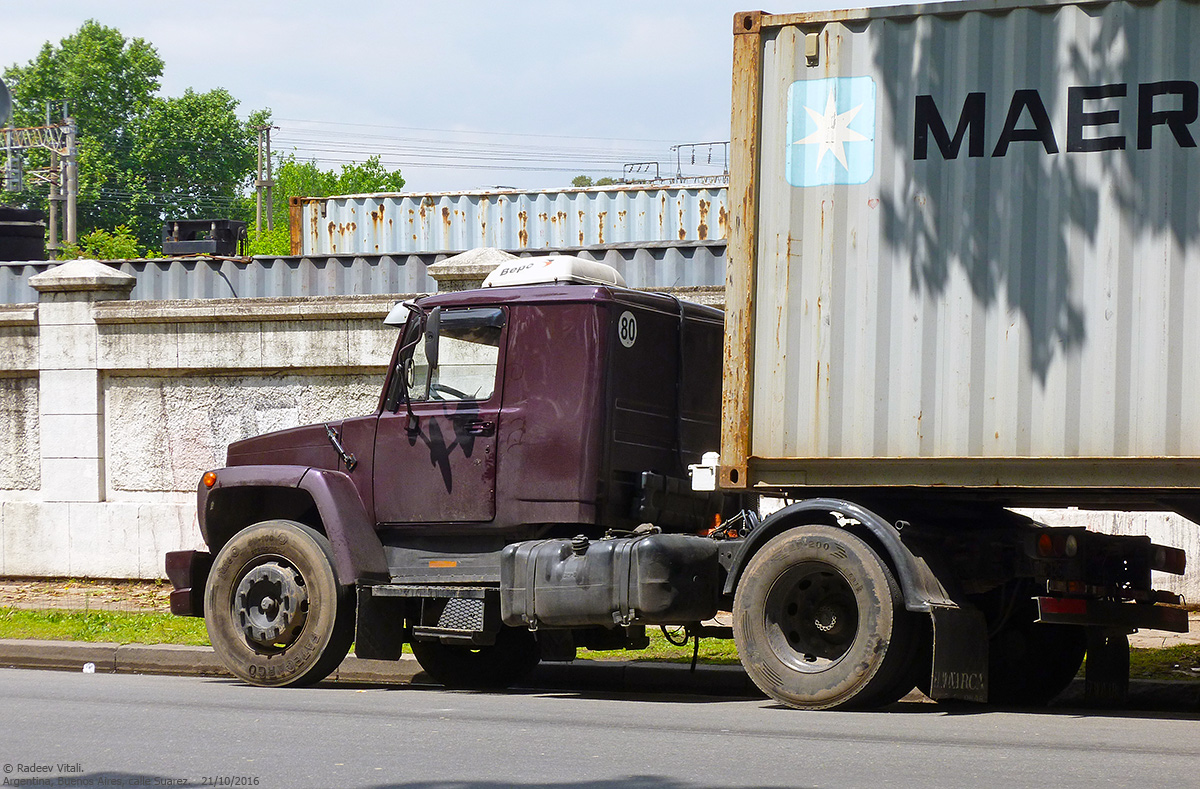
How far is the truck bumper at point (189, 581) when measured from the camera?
31.0 ft

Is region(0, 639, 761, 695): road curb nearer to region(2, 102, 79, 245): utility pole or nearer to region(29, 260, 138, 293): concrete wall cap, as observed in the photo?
region(29, 260, 138, 293): concrete wall cap

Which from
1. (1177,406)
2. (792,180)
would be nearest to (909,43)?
(792,180)

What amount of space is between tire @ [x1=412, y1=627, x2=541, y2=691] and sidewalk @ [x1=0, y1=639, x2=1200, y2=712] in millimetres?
179

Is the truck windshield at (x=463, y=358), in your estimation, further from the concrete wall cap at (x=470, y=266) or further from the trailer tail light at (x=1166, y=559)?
the concrete wall cap at (x=470, y=266)

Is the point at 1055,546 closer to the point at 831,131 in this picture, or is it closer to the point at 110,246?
the point at 831,131

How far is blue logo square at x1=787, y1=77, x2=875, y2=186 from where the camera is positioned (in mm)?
7746

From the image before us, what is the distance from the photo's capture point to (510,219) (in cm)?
2381

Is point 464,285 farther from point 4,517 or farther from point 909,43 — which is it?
point 909,43

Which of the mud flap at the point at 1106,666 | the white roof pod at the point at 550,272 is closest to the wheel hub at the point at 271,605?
the white roof pod at the point at 550,272

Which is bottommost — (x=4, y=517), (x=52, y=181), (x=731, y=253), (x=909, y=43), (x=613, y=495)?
(x=4, y=517)

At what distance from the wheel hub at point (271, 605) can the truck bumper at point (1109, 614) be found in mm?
4266

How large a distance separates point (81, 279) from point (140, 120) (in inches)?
3056

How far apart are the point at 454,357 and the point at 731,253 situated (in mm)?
1890

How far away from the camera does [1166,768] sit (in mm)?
5680
